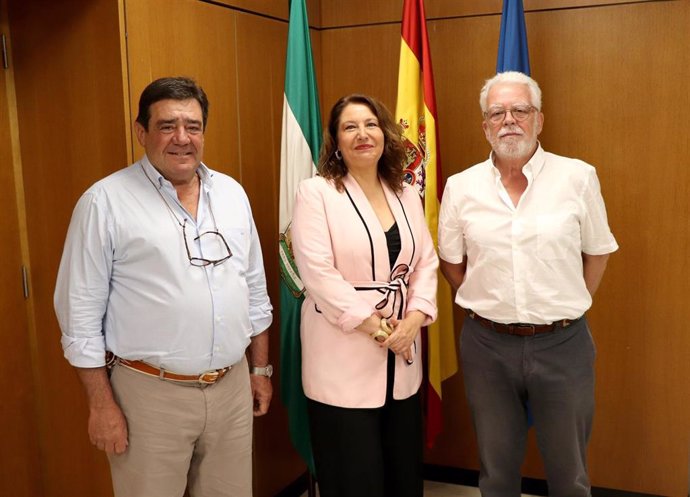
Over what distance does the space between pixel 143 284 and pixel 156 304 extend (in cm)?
7

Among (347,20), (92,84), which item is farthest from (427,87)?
(92,84)

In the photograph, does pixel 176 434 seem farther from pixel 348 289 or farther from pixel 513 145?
pixel 513 145

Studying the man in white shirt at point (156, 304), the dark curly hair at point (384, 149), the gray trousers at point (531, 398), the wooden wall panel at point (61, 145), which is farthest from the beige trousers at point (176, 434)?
the gray trousers at point (531, 398)

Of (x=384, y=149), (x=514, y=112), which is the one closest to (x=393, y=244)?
(x=384, y=149)

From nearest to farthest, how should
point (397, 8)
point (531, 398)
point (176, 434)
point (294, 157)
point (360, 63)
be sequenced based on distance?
point (176, 434) < point (531, 398) < point (294, 157) < point (397, 8) < point (360, 63)

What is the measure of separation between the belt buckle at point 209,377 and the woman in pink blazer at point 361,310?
0.41 m

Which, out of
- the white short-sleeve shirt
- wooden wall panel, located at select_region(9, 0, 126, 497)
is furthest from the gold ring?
wooden wall panel, located at select_region(9, 0, 126, 497)

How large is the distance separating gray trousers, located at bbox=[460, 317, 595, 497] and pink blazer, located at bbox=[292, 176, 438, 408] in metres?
0.25

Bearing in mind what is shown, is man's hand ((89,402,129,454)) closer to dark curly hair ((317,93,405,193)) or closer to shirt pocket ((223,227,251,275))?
shirt pocket ((223,227,251,275))

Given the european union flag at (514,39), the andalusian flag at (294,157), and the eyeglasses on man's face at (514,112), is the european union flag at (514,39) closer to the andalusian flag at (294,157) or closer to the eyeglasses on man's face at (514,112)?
the eyeglasses on man's face at (514,112)

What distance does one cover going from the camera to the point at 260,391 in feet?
8.29

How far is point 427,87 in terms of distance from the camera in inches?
122

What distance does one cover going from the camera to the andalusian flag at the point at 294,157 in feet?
9.61

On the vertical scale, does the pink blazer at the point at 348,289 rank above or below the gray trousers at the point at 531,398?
above
